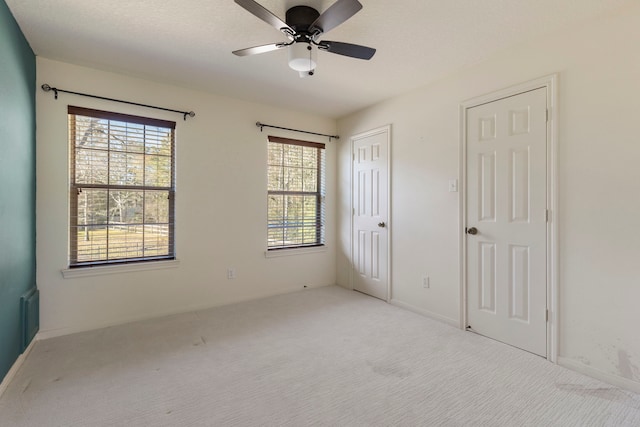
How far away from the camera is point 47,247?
269 centimetres

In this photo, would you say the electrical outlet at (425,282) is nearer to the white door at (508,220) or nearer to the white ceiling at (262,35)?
the white door at (508,220)

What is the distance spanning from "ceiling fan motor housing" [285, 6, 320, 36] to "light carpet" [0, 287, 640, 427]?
7.82 ft

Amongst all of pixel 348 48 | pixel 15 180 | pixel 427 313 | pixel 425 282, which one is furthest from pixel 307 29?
pixel 427 313

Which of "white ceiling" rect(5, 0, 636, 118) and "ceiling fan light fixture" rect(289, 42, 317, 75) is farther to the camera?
"ceiling fan light fixture" rect(289, 42, 317, 75)

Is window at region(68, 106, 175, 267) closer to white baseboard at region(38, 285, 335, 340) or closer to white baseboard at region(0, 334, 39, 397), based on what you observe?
white baseboard at region(38, 285, 335, 340)

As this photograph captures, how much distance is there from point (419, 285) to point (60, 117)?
3.92 metres

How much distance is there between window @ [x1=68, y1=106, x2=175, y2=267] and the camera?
9.32 feet

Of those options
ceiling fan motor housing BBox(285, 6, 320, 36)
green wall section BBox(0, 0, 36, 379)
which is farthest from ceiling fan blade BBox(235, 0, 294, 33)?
green wall section BBox(0, 0, 36, 379)

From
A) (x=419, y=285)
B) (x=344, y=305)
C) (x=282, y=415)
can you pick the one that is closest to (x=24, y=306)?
(x=282, y=415)

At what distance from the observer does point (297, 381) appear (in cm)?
203

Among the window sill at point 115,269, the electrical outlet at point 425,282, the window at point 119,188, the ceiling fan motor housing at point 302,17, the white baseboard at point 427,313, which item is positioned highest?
the ceiling fan motor housing at point 302,17

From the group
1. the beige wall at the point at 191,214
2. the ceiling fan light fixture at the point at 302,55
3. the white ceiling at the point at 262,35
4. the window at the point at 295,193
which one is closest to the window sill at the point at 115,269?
the beige wall at the point at 191,214

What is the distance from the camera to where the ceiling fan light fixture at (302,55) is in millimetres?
2129

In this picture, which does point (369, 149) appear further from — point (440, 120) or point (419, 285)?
point (419, 285)
